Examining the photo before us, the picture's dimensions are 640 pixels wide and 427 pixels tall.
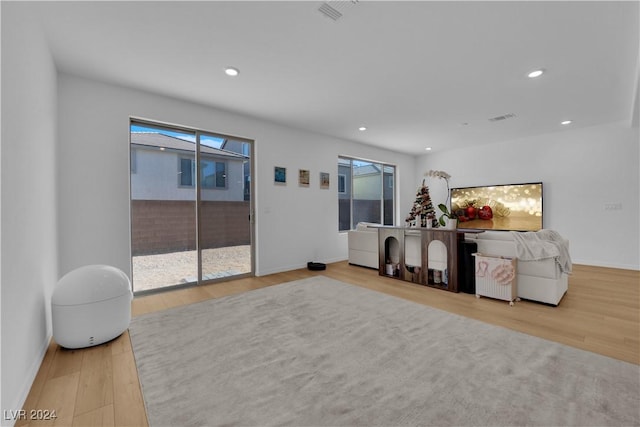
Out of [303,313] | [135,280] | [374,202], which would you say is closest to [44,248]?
[135,280]

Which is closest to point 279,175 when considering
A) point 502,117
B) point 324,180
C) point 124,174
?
point 324,180

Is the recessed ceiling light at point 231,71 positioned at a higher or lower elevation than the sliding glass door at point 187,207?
higher

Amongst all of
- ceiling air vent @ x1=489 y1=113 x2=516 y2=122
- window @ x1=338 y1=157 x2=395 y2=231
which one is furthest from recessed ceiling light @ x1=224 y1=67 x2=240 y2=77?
ceiling air vent @ x1=489 y1=113 x2=516 y2=122

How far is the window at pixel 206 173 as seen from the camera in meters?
3.96

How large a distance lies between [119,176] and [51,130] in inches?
32.1

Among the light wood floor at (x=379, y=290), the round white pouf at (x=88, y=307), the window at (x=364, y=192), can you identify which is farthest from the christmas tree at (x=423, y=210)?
the round white pouf at (x=88, y=307)

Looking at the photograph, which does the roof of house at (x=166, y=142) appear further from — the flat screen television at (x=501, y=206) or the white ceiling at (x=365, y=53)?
the flat screen television at (x=501, y=206)

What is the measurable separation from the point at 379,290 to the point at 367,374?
198 cm

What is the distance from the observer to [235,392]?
5.43 ft

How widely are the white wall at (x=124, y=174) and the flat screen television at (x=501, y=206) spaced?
375 centimetres

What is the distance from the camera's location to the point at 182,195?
3.94 meters

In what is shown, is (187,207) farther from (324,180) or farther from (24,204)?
(324,180)

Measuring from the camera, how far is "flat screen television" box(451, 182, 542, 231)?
5.68m

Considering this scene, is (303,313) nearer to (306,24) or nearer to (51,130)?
(306,24)
